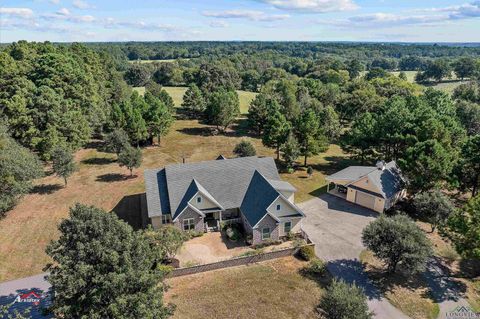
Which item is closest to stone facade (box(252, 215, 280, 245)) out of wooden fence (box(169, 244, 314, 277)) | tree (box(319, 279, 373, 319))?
wooden fence (box(169, 244, 314, 277))

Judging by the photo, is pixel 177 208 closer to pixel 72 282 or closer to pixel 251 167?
pixel 251 167

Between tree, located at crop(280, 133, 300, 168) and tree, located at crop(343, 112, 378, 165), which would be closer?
tree, located at crop(280, 133, 300, 168)

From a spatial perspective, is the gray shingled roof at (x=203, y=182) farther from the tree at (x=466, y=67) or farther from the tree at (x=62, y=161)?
the tree at (x=466, y=67)

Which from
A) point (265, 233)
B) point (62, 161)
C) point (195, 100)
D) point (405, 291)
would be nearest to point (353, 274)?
point (405, 291)

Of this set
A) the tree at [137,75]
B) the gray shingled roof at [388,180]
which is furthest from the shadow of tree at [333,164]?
the tree at [137,75]

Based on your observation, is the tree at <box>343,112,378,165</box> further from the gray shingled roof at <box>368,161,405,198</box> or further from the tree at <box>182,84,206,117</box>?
the tree at <box>182,84,206,117</box>

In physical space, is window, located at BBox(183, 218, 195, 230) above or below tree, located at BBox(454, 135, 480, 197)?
below

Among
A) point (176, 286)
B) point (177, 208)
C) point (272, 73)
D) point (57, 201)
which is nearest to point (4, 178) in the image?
point (57, 201)
